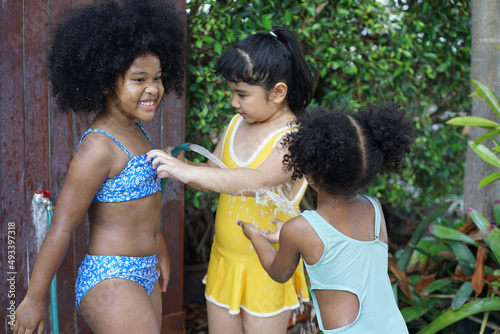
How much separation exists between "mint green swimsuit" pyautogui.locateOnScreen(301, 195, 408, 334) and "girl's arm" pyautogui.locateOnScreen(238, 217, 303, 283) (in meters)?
0.06

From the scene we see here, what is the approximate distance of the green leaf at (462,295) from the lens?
2893 millimetres

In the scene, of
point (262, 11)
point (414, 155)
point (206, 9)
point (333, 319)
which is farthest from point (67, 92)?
point (414, 155)

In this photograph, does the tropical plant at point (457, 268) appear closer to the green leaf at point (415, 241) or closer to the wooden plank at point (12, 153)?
the green leaf at point (415, 241)

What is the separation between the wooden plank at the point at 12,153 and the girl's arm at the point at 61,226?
36.2 inches

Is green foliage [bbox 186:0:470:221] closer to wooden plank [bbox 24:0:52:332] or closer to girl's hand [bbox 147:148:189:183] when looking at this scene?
wooden plank [bbox 24:0:52:332]

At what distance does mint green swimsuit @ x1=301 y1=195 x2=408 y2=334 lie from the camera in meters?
1.83

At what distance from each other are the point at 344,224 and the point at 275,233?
0.36 meters

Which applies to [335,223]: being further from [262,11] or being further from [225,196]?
[262,11]

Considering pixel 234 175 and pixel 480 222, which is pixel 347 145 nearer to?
pixel 234 175

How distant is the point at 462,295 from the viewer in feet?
9.64

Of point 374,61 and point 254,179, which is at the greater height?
point 374,61

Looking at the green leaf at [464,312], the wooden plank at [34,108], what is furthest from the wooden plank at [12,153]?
the green leaf at [464,312]

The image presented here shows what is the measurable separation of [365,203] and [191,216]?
2.20 meters

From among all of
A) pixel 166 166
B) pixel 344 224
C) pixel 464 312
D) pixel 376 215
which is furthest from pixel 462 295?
pixel 166 166
